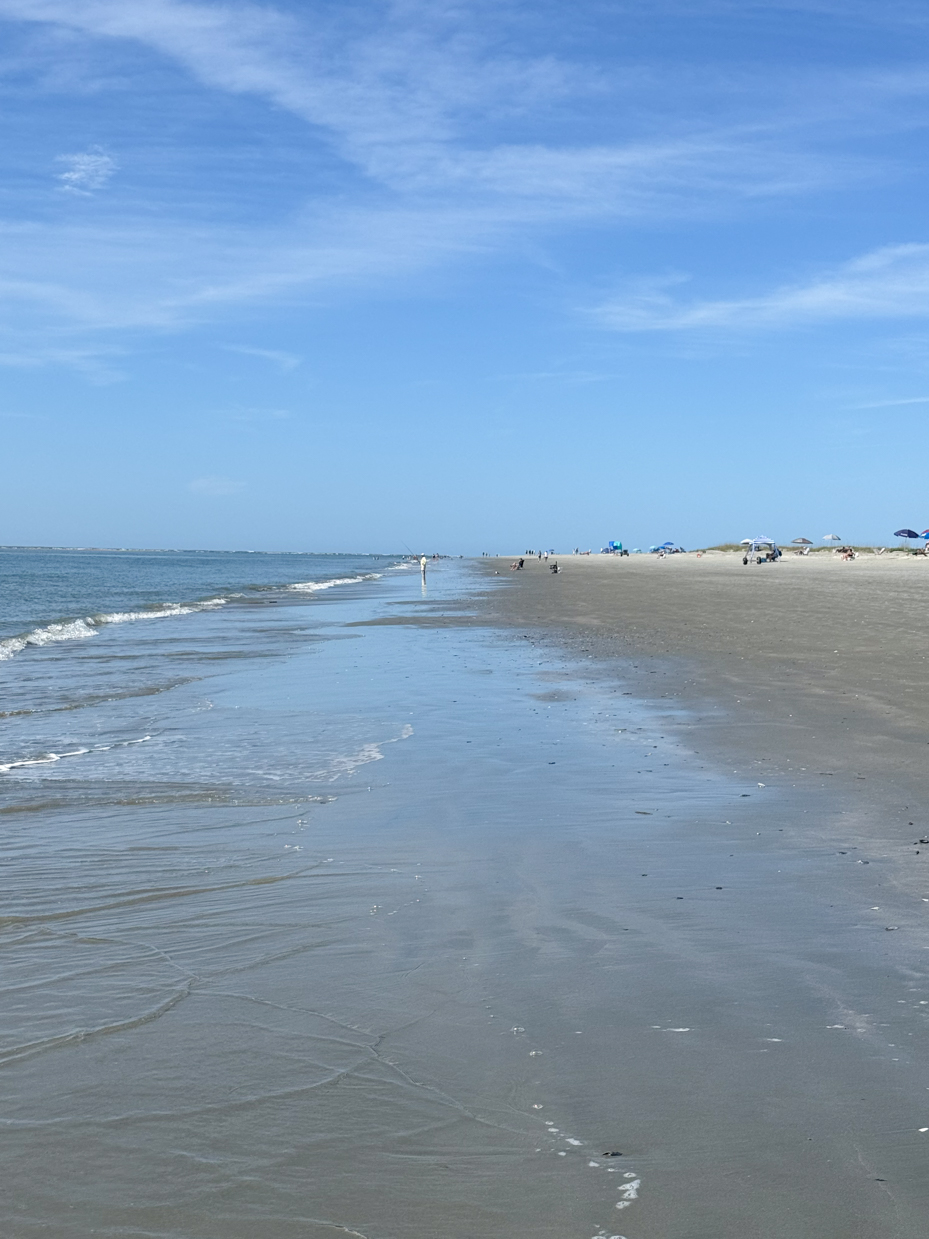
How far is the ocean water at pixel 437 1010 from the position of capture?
10.4 feet

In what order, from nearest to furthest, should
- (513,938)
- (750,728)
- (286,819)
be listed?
(513,938), (286,819), (750,728)

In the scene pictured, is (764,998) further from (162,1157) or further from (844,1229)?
(162,1157)

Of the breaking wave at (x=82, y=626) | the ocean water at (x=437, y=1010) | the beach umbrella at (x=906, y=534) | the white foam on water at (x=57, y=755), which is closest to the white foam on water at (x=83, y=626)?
the breaking wave at (x=82, y=626)

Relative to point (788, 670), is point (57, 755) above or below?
below

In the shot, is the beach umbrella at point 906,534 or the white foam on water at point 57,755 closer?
the white foam on water at point 57,755

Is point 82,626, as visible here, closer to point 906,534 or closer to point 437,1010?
point 437,1010

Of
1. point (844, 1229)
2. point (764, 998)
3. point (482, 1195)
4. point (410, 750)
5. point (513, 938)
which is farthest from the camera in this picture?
point (410, 750)

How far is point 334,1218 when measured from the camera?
3.06 meters

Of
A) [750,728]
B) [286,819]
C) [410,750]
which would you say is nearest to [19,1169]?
[286,819]

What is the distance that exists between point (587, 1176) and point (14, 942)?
335 cm

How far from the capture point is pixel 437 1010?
14.6ft

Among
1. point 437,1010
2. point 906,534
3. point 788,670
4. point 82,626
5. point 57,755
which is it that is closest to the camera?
point 437,1010

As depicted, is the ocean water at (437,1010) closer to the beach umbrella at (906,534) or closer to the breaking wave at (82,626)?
the breaking wave at (82,626)

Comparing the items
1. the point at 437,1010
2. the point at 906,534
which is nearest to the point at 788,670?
the point at 437,1010
